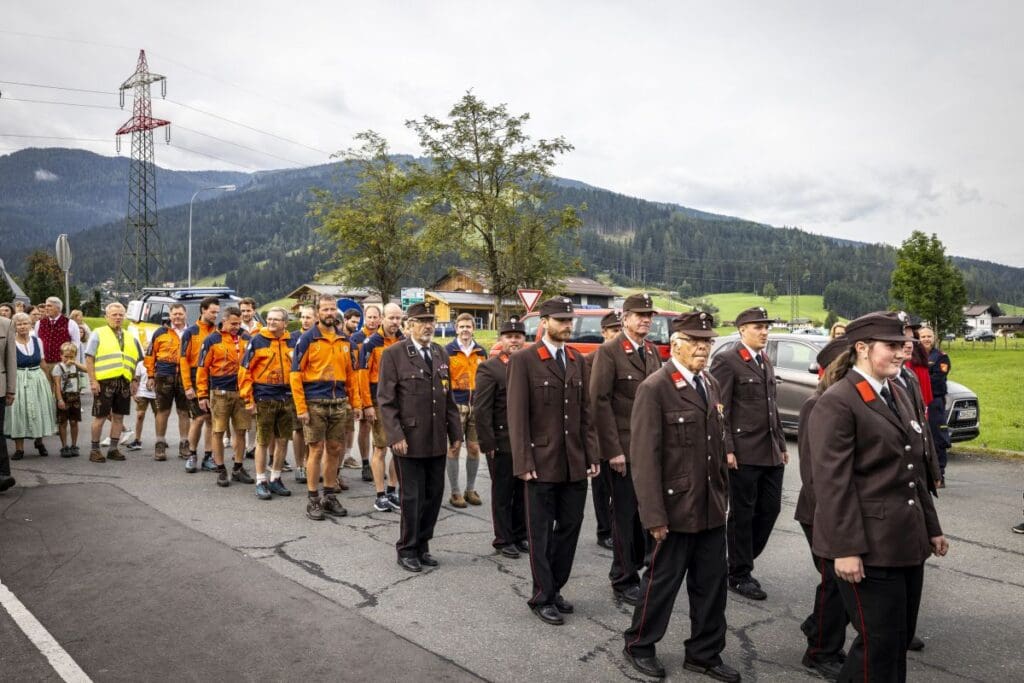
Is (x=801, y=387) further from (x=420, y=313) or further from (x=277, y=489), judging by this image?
(x=277, y=489)

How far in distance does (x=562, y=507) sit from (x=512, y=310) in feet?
113

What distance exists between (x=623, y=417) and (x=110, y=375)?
7.65 metres

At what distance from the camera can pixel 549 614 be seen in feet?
15.6

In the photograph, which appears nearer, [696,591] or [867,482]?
[867,482]

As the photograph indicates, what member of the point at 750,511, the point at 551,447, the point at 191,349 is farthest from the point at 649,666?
the point at 191,349

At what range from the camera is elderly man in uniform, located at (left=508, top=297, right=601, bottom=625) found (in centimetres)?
493

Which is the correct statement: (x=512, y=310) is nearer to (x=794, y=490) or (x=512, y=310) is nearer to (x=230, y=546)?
(x=794, y=490)

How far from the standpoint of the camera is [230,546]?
6199 mm

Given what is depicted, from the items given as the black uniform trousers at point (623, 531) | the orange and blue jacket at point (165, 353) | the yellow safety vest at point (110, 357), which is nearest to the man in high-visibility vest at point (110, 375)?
the yellow safety vest at point (110, 357)

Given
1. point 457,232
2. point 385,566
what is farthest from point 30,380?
Answer: point 457,232

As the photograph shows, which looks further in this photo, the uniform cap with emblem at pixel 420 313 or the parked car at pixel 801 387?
the parked car at pixel 801 387

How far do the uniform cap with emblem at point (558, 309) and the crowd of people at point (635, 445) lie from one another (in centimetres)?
1

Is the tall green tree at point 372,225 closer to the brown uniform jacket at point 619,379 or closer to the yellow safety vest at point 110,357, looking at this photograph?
the yellow safety vest at point 110,357

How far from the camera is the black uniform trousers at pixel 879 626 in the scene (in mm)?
3195
